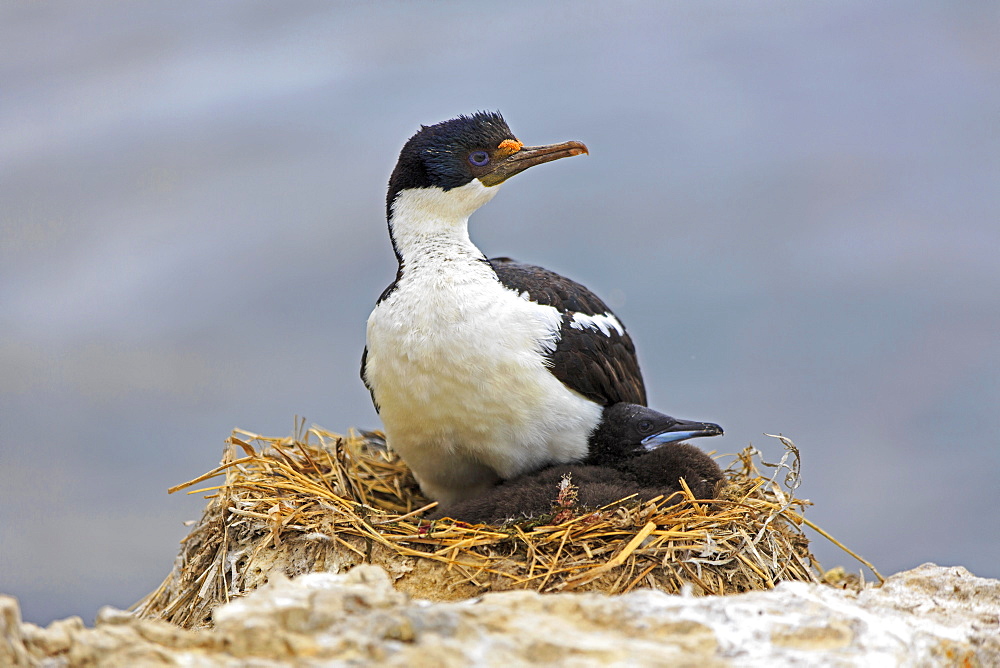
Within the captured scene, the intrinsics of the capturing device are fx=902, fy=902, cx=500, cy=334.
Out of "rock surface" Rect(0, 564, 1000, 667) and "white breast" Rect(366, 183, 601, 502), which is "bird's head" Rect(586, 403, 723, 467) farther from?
"rock surface" Rect(0, 564, 1000, 667)

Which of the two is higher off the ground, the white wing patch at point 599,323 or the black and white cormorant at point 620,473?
the white wing patch at point 599,323

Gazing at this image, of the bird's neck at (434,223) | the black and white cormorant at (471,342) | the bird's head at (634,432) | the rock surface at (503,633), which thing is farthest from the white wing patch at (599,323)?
the rock surface at (503,633)

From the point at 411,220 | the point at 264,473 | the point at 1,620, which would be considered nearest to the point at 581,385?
the point at 411,220

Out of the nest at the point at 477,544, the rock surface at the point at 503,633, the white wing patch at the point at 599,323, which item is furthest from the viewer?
the white wing patch at the point at 599,323

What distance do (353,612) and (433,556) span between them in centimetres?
114

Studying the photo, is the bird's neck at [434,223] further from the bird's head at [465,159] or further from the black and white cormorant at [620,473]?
the black and white cormorant at [620,473]

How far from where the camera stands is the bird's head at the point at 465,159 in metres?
3.54

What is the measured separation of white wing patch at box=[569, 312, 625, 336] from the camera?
362 cm

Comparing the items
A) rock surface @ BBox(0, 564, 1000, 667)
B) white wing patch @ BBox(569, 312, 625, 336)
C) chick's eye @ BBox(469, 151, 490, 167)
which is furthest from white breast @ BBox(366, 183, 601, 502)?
rock surface @ BBox(0, 564, 1000, 667)

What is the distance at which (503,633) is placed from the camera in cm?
176

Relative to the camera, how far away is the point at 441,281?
133 inches

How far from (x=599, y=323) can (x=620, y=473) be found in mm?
634

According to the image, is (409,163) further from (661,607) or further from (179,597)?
(661,607)

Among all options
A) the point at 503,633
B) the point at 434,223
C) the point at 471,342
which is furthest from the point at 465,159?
the point at 503,633
